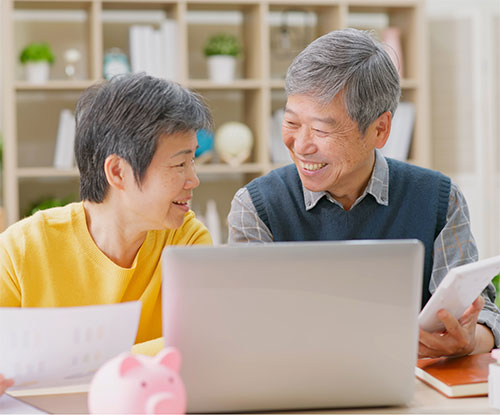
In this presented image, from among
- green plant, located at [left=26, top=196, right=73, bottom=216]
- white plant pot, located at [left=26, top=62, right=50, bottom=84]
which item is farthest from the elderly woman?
white plant pot, located at [left=26, top=62, right=50, bottom=84]

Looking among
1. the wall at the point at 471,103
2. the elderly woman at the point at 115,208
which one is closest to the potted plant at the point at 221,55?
the wall at the point at 471,103

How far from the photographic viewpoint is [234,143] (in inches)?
133

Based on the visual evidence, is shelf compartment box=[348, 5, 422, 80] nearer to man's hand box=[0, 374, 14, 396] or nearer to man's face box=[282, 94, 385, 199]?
man's face box=[282, 94, 385, 199]

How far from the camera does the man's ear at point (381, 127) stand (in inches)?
64.9

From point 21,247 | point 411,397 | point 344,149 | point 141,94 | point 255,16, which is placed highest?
point 255,16

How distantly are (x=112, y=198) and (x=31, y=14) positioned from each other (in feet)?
7.20

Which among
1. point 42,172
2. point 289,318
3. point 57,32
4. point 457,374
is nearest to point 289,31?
point 57,32

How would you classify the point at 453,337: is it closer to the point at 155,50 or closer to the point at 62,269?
the point at 62,269

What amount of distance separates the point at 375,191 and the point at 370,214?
0.05 m

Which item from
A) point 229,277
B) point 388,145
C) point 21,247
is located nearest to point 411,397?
point 229,277

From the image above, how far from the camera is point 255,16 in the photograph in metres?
3.39

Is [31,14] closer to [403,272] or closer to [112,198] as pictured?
[112,198]

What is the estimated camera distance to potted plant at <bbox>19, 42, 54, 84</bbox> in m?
3.23

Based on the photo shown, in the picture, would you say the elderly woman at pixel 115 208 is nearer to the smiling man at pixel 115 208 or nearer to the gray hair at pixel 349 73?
the smiling man at pixel 115 208
